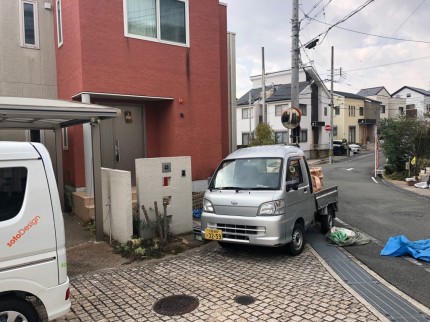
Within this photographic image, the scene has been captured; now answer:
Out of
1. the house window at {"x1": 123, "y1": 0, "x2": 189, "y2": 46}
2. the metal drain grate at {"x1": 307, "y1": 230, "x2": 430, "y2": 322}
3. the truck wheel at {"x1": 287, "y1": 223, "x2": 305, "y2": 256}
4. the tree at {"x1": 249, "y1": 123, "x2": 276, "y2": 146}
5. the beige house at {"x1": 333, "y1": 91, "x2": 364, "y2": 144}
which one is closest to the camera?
the metal drain grate at {"x1": 307, "y1": 230, "x2": 430, "y2": 322}

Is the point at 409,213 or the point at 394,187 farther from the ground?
the point at 409,213

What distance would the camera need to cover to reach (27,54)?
10414 mm

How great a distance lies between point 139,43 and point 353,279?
7.80 m

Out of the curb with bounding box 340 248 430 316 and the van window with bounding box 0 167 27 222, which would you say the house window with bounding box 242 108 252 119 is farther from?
the van window with bounding box 0 167 27 222

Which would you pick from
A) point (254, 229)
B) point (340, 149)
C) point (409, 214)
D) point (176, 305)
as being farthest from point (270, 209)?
point (340, 149)

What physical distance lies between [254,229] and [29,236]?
12.5 feet

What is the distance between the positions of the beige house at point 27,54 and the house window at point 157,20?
2854mm

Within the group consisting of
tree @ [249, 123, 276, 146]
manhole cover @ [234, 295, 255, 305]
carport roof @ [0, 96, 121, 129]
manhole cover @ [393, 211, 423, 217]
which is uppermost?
carport roof @ [0, 96, 121, 129]

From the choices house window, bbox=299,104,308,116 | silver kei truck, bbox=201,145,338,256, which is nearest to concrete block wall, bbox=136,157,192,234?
silver kei truck, bbox=201,145,338,256

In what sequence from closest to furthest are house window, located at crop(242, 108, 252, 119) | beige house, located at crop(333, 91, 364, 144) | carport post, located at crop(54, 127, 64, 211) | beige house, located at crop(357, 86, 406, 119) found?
carport post, located at crop(54, 127, 64, 211) < house window, located at crop(242, 108, 252, 119) < beige house, located at crop(333, 91, 364, 144) < beige house, located at crop(357, 86, 406, 119)

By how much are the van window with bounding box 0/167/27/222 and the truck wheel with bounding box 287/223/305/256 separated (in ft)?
15.5

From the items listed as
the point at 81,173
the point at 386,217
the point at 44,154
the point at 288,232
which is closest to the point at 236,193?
the point at 288,232

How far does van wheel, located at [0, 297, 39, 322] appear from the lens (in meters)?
3.29

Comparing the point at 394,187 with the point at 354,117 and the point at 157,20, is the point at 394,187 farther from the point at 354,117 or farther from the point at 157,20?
the point at 354,117
